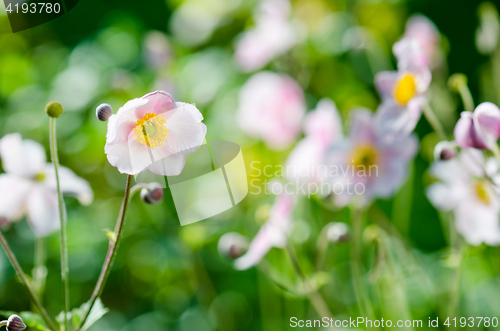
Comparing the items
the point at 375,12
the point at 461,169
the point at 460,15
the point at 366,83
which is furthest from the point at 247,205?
the point at 460,15

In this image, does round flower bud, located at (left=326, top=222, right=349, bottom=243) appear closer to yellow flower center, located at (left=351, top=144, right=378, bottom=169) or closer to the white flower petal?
yellow flower center, located at (left=351, top=144, right=378, bottom=169)

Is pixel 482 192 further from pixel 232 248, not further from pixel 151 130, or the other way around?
pixel 151 130

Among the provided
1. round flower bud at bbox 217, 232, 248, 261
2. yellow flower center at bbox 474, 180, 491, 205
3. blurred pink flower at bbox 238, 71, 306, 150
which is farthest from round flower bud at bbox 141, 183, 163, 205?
blurred pink flower at bbox 238, 71, 306, 150

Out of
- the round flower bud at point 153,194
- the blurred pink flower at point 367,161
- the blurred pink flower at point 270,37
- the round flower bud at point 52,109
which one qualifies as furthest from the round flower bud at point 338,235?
the blurred pink flower at point 270,37

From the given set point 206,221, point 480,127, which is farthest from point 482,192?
point 206,221

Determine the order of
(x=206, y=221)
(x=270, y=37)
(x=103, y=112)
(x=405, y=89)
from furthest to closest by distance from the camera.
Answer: (x=270, y=37)
(x=206, y=221)
(x=405, y=89)
(x=103, y=112)

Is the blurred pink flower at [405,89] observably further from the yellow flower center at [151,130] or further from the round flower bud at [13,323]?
the round flower bud at [13,323]
